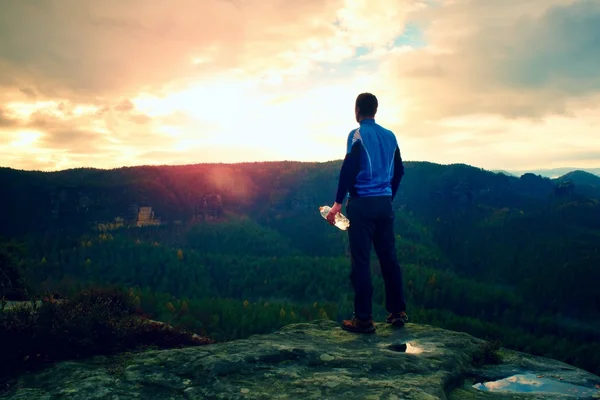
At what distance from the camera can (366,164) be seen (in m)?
6.86

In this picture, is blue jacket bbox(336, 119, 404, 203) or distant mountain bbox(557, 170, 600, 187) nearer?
blue jacket bbox(336, 119, 404, 203)

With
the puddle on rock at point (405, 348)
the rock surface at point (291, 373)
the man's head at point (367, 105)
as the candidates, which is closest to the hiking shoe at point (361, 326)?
the rock surface at point (291, 373)

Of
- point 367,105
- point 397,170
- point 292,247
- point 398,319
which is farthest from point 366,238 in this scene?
point 292,247

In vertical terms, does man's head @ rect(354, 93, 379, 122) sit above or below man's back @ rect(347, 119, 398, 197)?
above

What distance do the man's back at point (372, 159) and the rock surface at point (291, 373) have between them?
2.31 meters

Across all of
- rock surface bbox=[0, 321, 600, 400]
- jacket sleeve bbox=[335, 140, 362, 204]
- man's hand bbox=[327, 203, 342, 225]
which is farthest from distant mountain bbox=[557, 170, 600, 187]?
rock surface bbox=[0, 321, 600, 400]

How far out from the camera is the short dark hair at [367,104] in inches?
282

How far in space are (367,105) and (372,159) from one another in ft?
3.13

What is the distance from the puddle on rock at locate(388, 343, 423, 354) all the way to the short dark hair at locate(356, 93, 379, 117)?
3.60 m

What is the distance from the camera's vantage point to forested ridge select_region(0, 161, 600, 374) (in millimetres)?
62250

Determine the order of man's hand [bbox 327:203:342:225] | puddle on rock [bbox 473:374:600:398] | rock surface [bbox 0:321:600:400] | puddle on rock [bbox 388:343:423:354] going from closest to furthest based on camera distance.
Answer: rock surface [bbox 0:321:600:400]
puddle on rock [bbox 473:374:600:398]
puddle on rock [bbox 388:343:423:354]
man's hand [bbox 327:203:342:225]

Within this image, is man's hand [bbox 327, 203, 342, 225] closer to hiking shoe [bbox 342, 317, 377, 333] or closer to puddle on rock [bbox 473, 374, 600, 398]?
hiking shoe [bbox 342, 317, 377, 333]

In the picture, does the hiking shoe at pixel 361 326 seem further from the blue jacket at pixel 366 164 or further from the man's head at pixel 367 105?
the man's head at pixel 367 105

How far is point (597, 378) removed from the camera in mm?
5516
